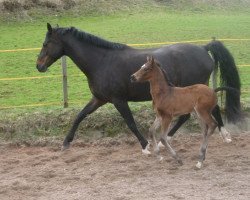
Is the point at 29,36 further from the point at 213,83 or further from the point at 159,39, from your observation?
the point at 213,83

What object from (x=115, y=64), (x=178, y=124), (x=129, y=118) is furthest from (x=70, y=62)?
(x=129, y=118)

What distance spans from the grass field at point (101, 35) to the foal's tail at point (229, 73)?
1.09m

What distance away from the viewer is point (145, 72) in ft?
22.0

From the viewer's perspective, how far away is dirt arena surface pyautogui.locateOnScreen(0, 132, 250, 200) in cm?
575

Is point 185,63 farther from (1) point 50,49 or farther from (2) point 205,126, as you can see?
(1) point 50,49

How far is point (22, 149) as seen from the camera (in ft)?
26.5

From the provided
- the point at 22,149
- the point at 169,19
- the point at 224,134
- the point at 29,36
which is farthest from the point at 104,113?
the point at 169,19

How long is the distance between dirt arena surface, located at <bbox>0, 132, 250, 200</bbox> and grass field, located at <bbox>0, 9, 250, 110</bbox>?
227 cm

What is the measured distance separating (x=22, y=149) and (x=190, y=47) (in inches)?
123

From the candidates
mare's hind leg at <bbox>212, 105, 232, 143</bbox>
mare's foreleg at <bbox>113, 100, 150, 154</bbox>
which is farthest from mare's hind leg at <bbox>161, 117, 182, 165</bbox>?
mare's hind leg at <bbox>212, 105, 232, 143</bbox>

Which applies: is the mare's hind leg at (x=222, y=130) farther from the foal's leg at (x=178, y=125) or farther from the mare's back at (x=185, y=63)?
the mare's back at (x=185, y=63)

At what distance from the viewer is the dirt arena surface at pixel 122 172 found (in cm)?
575

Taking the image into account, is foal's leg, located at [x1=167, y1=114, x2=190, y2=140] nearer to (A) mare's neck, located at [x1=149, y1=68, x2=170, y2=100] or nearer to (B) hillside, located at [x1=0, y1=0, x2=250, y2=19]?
(A) mare's neck, located at [x1=149, y1=68, x2=170, y2=100]

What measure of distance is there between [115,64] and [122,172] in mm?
1815
